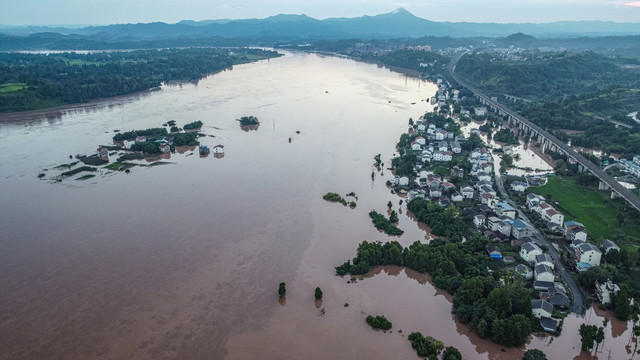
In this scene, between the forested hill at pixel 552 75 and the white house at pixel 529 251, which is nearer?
the white house at pixel 529 251

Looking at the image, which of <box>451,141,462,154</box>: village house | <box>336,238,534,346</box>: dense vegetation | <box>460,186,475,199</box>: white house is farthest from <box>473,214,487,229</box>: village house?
<box>451,141,462,154</box>: village house

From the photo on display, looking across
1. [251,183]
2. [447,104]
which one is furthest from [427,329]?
[447,104]

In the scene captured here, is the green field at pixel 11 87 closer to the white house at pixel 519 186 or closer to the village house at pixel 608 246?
the white house at pixel 519 186

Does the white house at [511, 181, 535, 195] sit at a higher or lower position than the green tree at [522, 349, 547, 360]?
higher

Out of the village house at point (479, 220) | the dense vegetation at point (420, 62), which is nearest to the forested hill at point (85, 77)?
the dense vegetation at point (420, 62)

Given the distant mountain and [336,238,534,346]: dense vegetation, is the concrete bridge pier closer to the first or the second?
[336,238,534,346]: dense vegetation

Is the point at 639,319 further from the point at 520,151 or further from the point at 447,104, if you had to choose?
the point at 447,104
